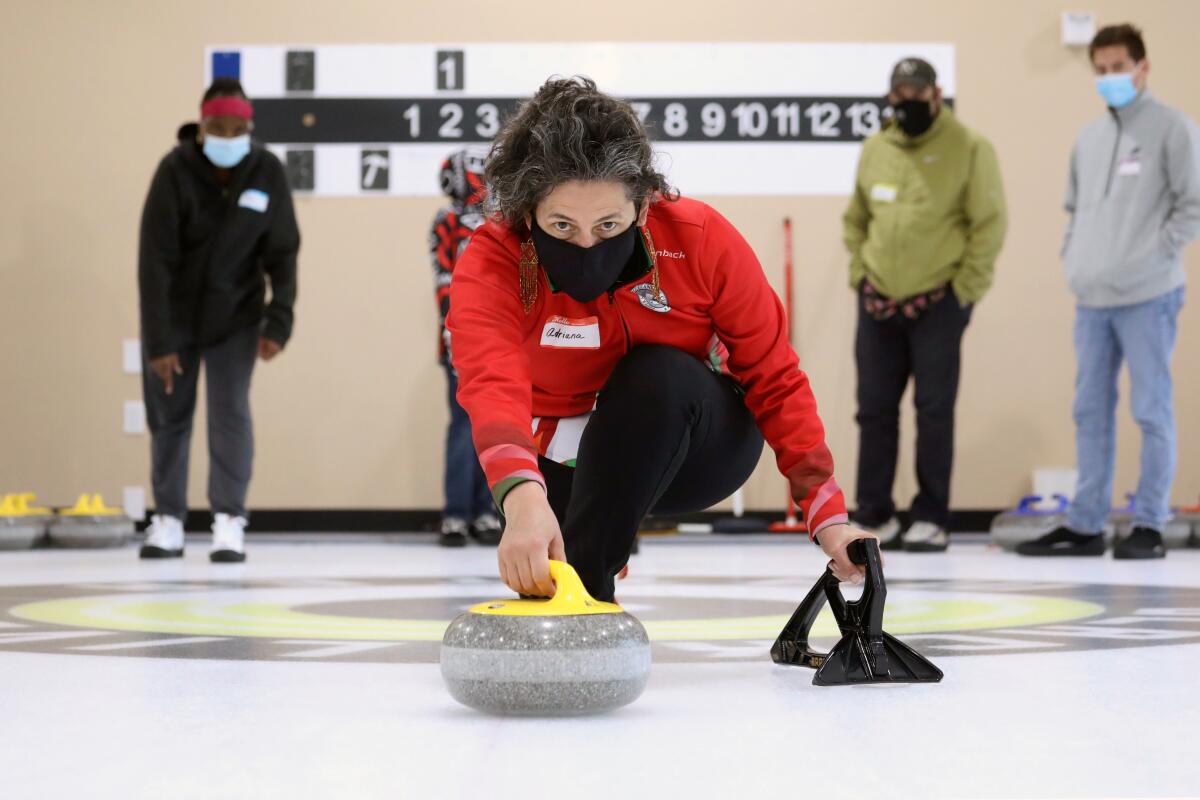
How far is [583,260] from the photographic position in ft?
5.39

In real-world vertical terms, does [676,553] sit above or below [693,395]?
below

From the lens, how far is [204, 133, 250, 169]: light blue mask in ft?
14.3

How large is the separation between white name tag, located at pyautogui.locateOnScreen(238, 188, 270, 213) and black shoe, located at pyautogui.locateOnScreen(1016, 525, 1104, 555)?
276cm

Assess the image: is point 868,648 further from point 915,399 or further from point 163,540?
point 915,399

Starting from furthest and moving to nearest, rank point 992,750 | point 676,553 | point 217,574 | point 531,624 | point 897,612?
1. point 676,553
2. point 217,574
3. point 897,612
4. point 531,624
5. point 992,750

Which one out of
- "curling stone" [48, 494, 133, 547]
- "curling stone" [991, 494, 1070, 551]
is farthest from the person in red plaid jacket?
"curling stone" [991, 494, 1070, 551]

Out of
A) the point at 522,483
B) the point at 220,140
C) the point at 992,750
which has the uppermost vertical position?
the point at 220,140

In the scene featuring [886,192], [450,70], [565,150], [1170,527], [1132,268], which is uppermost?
[450,70]

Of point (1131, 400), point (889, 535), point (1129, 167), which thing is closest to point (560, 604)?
point (1131, 400)

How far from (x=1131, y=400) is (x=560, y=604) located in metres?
3.40

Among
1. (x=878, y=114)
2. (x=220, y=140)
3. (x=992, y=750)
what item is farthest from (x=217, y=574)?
(x=878, y=114)

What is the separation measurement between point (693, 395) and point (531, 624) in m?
0.50

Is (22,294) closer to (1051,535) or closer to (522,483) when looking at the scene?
(1051,535)

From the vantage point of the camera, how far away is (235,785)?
1.11 meters
